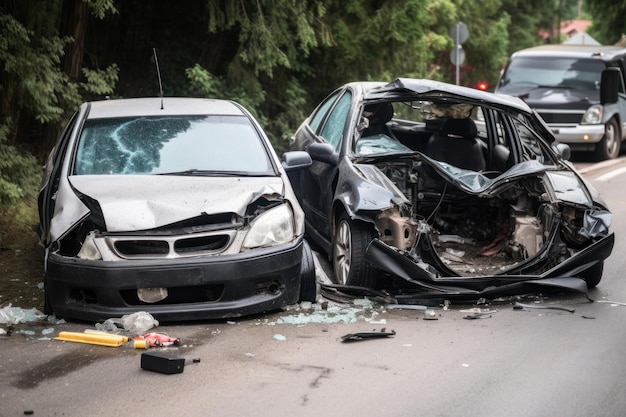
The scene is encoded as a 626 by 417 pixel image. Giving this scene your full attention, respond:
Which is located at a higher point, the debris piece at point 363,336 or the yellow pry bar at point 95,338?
the yellow pry bar at point 95,338

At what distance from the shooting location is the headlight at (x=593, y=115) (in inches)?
731

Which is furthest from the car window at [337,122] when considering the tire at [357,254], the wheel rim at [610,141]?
the wheel rim at [610,141]

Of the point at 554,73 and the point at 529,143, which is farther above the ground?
the point at 529,143

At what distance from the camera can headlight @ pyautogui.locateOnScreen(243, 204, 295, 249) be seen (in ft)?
23.2

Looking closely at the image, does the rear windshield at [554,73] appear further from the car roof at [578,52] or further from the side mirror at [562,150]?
the side mirror at [562,150]

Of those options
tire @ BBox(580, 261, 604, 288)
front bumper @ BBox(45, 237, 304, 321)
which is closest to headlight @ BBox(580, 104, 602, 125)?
tire @ BBox(580, 261, 604, 288)

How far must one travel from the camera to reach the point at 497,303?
25.7 ft

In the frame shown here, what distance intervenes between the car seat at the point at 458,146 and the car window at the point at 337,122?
0.95 meters

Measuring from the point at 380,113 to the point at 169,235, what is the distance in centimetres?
333

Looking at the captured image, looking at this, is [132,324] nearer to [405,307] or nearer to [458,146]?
[405,307]

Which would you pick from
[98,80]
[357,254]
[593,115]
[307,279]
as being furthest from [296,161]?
[593,115]

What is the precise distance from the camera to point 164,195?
7141mm

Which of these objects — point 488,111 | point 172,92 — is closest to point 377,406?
point 488,111

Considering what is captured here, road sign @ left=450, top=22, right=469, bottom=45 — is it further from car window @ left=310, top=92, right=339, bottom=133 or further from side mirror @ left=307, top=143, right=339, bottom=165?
side mirror @ left=307, top=143, right=339, bottom=165
